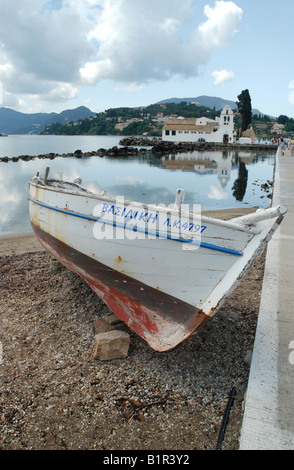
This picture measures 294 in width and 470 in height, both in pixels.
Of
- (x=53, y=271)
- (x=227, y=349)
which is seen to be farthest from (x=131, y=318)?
(x=53, y=271)

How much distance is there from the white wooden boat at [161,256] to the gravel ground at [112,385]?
0.41m

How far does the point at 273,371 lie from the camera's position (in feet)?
11.2

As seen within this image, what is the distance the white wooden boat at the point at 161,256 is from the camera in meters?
3.72

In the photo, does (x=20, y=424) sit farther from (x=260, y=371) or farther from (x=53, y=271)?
(x=53, y=271)

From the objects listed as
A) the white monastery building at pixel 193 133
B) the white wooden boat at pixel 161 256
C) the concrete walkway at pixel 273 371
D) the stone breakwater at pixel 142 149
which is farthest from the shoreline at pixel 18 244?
the white monastery building at pixel 193 133

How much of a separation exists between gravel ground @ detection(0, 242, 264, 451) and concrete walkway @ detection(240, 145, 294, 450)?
0.58 feet

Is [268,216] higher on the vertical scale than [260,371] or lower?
higher

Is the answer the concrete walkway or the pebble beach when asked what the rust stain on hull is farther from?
the concrete walkway

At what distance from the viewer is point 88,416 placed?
3.19 metres

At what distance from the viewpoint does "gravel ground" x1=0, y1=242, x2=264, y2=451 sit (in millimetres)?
2963

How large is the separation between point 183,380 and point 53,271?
155 inches

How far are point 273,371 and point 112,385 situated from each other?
163 cm

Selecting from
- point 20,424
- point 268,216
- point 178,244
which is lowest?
point 20,424
